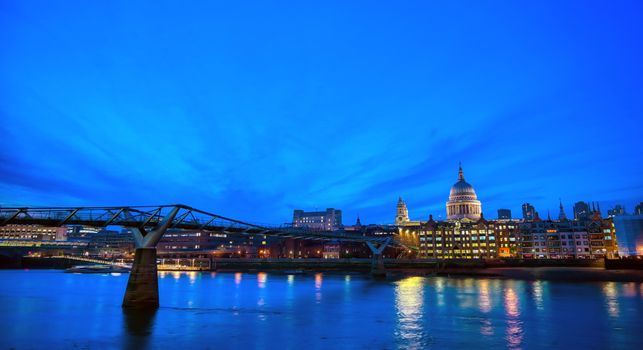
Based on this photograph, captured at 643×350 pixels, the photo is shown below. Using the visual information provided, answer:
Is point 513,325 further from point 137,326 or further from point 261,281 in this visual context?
point 261,281

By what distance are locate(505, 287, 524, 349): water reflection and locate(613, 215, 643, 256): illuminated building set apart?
11409 cm

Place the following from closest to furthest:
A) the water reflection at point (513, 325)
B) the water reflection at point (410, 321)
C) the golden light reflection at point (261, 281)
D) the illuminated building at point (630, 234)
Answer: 1. the water reflection at point (513, 325)
2. the water reflection at point (410, 321)
3. the golden light reflection at point (261, 281)
4. the illuminated building at point (630, 234)

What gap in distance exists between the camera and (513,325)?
127 feet

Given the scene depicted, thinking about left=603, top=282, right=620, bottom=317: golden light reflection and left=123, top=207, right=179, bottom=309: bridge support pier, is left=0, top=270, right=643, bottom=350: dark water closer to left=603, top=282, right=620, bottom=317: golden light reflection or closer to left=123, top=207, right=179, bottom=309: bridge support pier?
left=603, top=282, right=620, bottom=317: golden light reflection

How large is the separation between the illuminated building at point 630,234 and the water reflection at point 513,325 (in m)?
114

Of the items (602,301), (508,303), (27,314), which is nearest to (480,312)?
(508,303)

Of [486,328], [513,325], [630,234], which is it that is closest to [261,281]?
[513,325]

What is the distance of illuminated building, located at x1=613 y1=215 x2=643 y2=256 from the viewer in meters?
146

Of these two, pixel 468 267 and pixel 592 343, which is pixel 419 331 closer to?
pixel 592 343

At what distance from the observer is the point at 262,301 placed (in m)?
60.6

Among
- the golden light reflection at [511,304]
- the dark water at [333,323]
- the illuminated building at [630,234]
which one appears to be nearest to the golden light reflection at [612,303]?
the dark water at [333,323]

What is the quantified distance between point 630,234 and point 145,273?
6125 inches

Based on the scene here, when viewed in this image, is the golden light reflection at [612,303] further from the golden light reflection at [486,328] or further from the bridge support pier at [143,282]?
the bridge support pier at [143,282]

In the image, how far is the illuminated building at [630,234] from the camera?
479ft
